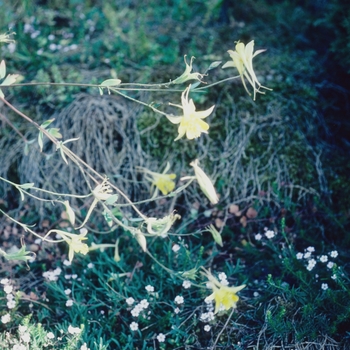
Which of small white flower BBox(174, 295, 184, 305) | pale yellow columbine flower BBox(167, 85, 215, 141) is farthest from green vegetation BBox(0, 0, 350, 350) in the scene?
pale yellow columbine flower BBox(167, 85, 215, 141)

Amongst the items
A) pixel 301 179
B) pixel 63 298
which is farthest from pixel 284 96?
pixel 63 298

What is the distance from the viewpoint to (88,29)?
3230mm

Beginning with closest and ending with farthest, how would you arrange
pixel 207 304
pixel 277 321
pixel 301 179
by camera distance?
1. pixel 277 321
2. pixel 207 304
3. pixel 301 179

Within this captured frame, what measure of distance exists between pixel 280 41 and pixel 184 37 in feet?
1.79

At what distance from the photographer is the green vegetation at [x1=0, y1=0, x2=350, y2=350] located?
1.95 meters

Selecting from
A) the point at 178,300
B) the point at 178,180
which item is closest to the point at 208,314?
the point at 178,300

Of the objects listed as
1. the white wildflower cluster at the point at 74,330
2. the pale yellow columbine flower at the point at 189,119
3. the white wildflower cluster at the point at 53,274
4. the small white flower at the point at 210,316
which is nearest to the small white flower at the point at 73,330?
the white wildflower cluster at the point at 74,330

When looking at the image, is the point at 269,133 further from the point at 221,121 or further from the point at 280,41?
the point at 280,41

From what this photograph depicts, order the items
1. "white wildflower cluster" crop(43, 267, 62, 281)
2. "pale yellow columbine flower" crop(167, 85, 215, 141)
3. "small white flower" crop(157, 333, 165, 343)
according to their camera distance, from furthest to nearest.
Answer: "white wildflower cluster" crop(43, 267, 62, 281) < "small white flower" crop(157, 333, 165, 343) < "pale yellow columbine flower" crop(167, 85, 215, 141)

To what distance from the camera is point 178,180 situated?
2525 millimetres

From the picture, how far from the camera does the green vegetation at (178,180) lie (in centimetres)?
195

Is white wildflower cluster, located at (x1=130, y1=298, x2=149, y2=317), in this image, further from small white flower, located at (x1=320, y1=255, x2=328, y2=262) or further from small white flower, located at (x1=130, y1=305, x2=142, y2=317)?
small white flower, located at (x1=320, y1=255, x2=328, y2=262)

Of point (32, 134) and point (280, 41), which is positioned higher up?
point (280, 41)

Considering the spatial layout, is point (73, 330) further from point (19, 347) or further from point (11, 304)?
point (11, 304)
